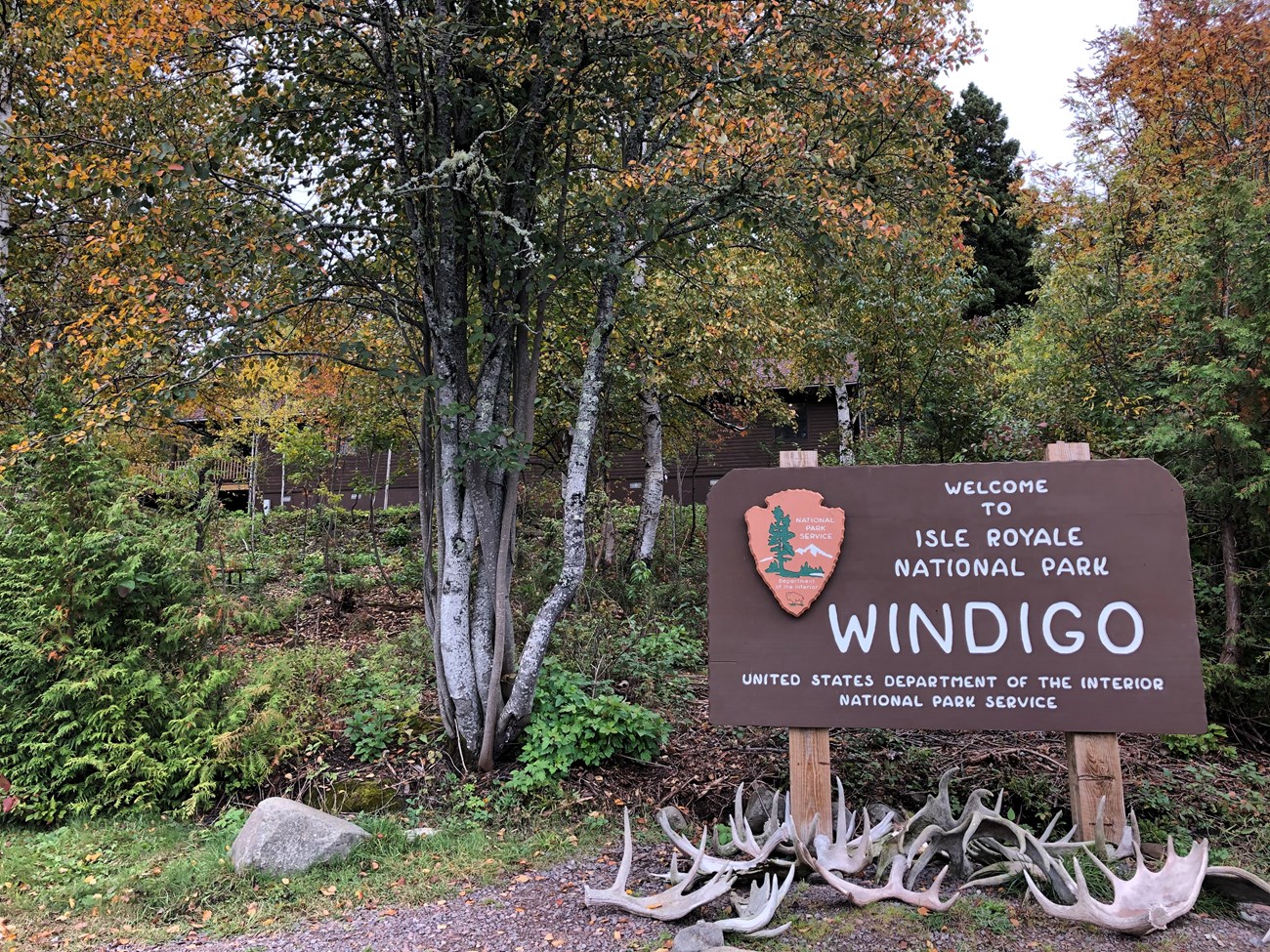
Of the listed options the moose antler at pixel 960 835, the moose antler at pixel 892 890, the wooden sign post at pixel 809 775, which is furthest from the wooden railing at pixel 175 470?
the moose antler at pixel 960 835

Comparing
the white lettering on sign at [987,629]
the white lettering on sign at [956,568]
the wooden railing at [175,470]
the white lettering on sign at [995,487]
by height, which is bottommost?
the white lettering on sign at [987,629]

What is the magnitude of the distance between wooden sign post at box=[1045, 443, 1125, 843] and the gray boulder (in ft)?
13.6

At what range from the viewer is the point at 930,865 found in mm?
4387

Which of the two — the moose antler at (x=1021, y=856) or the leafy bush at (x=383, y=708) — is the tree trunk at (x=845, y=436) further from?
the moose antler at (x=1021, y=856)

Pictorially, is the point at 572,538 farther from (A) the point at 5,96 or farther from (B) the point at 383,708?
(A) the point at 5,96

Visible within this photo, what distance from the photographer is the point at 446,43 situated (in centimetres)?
544

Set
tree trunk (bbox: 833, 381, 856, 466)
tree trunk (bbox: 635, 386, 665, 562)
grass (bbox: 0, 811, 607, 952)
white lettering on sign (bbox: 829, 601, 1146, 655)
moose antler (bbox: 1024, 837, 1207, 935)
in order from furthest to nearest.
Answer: tree trunk (bbox: 635, 386, 665, 562) < tree trunk (bbox: 833, 381, 856, 466) < white lettering on sign (bbox: 829, 601, 1146, 655) < grass (bbox: 0, 811, 607, 952) < moose antler (bbox: 1024, 837, 1207, 935)

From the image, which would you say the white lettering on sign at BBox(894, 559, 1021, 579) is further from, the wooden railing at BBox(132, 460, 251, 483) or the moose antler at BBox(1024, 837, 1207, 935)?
the wooden railing at BBox(132, 460, 251, 483)

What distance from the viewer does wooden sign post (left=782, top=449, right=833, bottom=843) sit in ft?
14.4

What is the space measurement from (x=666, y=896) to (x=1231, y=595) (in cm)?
503

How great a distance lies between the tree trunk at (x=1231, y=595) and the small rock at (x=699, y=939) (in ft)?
15.6

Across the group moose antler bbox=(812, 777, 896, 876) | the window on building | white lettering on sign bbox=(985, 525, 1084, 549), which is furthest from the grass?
the window on building

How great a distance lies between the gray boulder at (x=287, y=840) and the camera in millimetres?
4539

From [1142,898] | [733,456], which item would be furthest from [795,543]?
[733,456]
